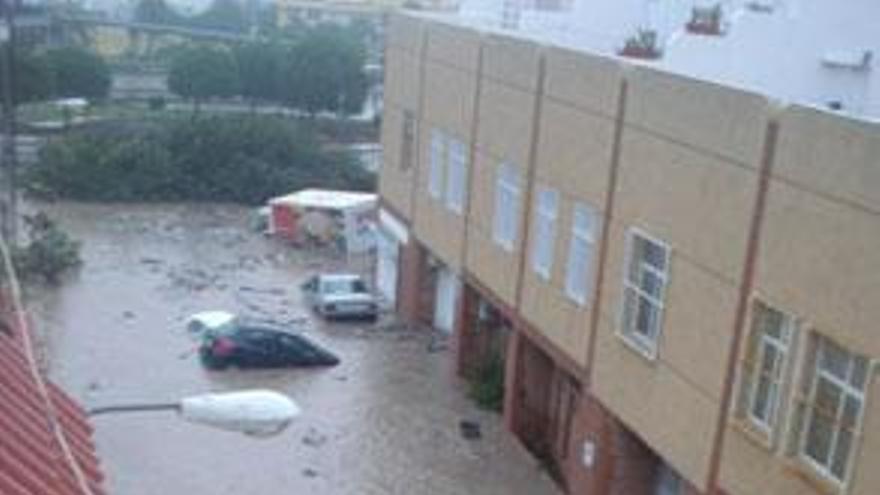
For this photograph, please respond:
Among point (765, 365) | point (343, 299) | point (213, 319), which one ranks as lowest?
point (343, 299)

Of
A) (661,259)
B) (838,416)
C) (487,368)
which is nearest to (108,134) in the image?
(487,368)

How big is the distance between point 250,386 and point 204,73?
39.6 m

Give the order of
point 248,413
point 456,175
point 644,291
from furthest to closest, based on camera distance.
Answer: point 456,175
point 644,291
point 248,413

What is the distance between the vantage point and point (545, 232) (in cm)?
2484

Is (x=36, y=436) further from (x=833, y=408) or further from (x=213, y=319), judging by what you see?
(x=213, y=319)

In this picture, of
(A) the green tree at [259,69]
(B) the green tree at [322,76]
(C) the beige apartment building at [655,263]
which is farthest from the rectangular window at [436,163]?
(A) the green tree at [259,69]

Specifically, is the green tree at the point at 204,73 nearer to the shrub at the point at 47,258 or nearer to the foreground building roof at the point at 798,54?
the shrub at the point at 47,258

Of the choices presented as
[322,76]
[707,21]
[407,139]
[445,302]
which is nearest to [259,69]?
[322,76]

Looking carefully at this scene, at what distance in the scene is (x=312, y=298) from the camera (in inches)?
1465

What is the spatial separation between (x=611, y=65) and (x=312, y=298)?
1719 cm

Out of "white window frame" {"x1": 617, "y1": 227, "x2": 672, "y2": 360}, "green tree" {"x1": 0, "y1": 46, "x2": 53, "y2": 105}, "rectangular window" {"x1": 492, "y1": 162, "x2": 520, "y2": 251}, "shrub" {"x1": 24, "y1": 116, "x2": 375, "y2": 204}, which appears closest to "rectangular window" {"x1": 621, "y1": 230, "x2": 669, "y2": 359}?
"white window frame" {"x1": 617, "y1": 227, "x2": 672, "y2": 360}

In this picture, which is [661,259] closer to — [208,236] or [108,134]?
[208,236]

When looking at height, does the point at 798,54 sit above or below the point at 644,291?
above

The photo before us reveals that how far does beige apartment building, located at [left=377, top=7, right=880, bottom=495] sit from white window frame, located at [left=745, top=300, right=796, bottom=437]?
4 centimetres
